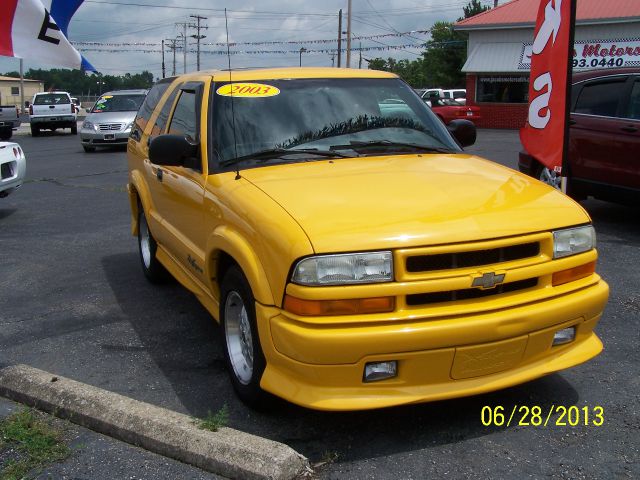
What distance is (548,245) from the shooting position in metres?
3.09

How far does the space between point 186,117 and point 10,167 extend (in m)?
5.30

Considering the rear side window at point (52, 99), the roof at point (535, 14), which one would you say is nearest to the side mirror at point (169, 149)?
the roof at point (535, 14)

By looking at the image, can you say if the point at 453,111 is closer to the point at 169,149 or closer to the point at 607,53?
the point at 607,53

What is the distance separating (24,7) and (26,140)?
24.5 m

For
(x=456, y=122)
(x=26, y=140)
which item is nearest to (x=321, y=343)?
(x=456, y=122)

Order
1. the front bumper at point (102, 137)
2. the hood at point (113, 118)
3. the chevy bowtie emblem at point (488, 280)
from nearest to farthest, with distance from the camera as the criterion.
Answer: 1. the chevy bowtie emblem at point (488, 280)
2. the front bumper at point (102, 137)
3. the hood at point (113, 118)

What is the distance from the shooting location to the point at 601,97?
7.70 m

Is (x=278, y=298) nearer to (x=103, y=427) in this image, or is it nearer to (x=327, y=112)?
(x=103, y=427)

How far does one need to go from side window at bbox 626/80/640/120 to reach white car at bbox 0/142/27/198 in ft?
25.1

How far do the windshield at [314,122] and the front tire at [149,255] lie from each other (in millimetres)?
1857

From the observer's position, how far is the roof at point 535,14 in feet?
80.0

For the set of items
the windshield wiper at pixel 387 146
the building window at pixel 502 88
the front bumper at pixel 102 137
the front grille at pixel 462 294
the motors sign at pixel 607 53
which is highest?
the motors sign at pixel 607 53

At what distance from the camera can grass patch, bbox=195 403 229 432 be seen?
3.07 metres
